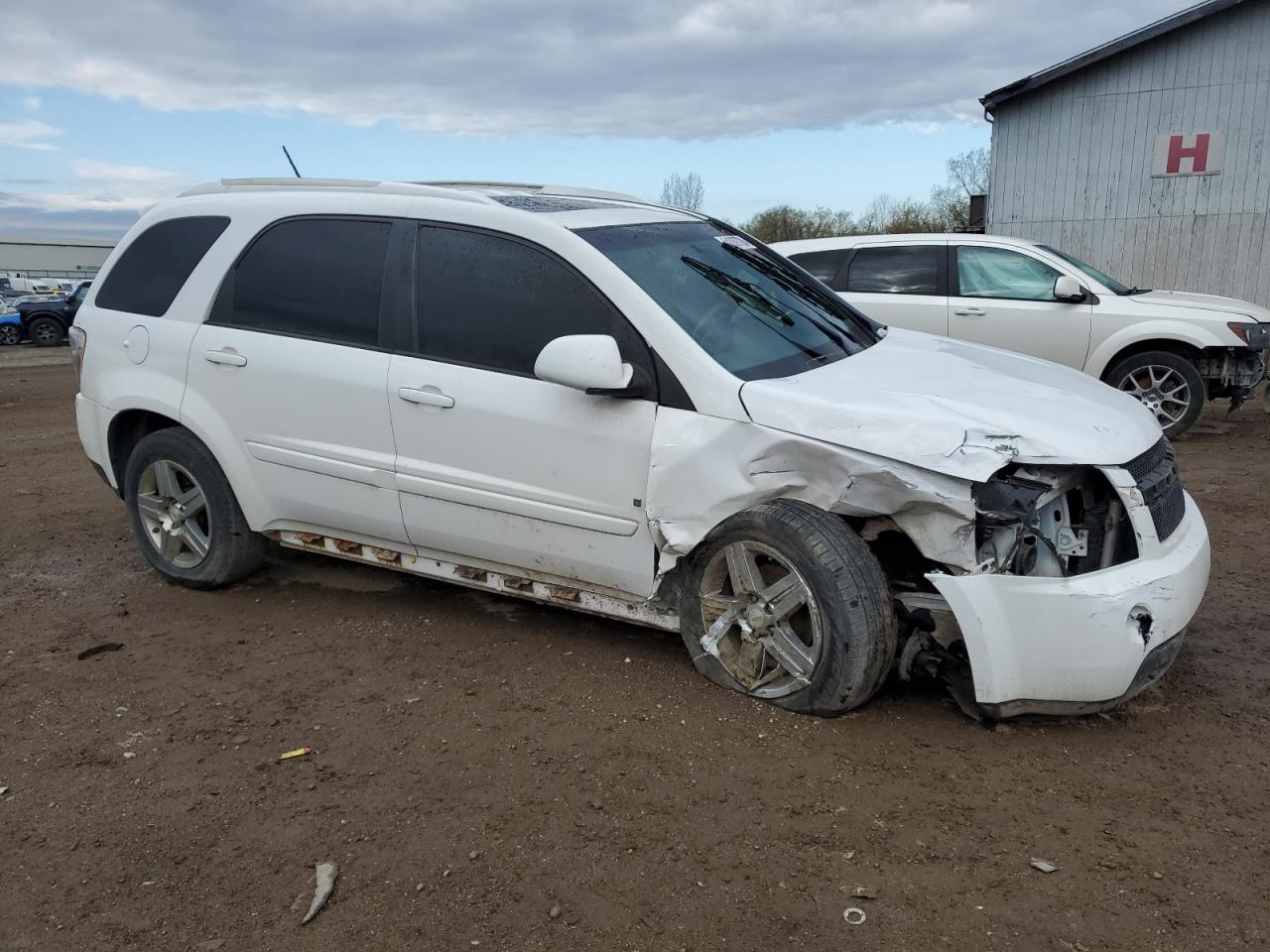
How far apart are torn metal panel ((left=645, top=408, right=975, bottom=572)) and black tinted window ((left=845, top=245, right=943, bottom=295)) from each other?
6.27 m

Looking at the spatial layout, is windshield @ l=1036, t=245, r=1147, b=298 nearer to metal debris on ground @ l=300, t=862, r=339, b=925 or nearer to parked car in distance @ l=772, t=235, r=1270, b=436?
parked car in distance @ l=772, t=235, r=1270, b=436

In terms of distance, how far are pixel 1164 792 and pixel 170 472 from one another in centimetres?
431

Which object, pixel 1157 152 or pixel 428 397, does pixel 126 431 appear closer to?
pixel 428 397

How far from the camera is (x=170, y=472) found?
16.4 ft

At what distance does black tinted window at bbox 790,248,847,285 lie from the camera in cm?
958

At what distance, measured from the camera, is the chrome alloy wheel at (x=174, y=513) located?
501 cm

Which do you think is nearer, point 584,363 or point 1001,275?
point 584,363

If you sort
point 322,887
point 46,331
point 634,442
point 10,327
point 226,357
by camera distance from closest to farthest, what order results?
point 322,887 → point 634,442 → point 226,357 → point 10,327 → point 46,331

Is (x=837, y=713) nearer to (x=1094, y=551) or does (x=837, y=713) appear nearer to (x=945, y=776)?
(x=945, y=776)

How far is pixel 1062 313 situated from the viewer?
9055mm

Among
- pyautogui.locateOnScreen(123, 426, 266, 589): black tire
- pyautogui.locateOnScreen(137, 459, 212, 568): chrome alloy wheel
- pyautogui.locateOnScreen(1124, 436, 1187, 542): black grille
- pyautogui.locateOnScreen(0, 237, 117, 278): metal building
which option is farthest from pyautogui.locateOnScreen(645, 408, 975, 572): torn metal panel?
pyautogui.locateOnScreen(0, 237, 117, 278): metal building

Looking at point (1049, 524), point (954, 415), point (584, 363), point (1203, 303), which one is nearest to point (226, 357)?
point (584, 363)

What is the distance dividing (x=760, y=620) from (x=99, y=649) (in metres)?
2.87

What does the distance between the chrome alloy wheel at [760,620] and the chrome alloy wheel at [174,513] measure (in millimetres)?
2618
